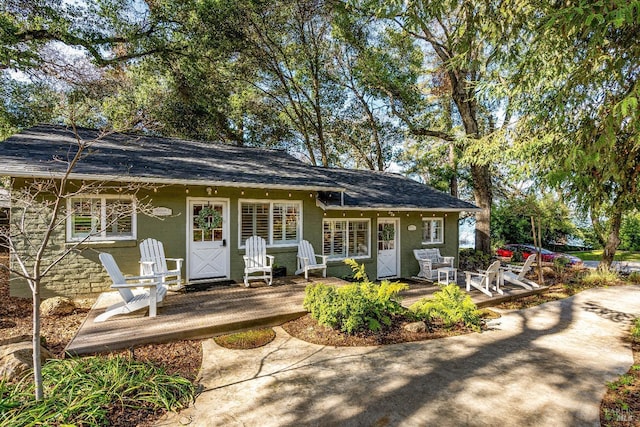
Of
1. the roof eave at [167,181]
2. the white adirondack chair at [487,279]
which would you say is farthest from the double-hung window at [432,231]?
the roof eave at [167,181]

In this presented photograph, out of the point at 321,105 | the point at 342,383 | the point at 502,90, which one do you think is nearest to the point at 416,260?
the point at 502,90

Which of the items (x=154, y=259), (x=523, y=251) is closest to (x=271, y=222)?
(x=154, y=259)

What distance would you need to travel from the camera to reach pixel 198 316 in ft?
16.6

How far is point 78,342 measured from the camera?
3.96 m

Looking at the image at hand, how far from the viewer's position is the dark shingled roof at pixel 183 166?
19.5 ft

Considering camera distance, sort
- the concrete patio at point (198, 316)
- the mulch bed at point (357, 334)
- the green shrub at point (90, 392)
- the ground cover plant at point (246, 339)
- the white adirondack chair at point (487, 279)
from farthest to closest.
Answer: the white adirondack chair at point (487, 279)
the mulch bed at point (357, 334)
the ground cover plant at point (246, 339)
the concrete patio at point (198, 316)
the green shrub at point (90, 392)

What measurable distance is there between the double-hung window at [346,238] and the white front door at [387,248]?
492 millimetres

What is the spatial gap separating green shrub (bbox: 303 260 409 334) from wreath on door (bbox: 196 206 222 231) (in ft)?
9.91

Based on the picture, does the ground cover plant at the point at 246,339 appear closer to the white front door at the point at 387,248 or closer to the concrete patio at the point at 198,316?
the concrete patio at the point at 198,316

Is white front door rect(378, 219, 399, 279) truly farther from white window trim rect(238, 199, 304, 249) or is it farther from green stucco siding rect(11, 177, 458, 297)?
white window trim rect(238, 199, 304, 249)

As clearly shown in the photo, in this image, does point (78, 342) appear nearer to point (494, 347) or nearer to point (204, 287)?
point (204, 287)

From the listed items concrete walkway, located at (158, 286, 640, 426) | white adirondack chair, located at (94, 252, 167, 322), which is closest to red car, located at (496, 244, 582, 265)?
concrete walkway, located at (158, 286, 640, 426)

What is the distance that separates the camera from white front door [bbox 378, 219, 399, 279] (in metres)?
9.91

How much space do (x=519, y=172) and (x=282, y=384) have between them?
7.05m
